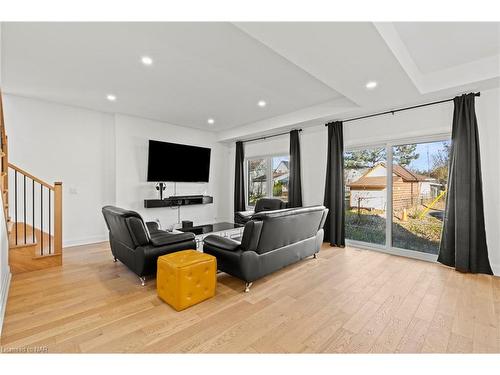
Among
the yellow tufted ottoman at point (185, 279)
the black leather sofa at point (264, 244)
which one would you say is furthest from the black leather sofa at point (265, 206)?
the yellow tufted ottoman at point (185, 279)

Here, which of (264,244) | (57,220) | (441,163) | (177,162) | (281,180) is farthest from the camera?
(281,180)

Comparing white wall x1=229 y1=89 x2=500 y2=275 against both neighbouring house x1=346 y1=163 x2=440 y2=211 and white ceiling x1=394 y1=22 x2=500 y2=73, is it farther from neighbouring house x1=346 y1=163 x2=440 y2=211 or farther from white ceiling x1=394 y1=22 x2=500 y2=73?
white ceiling x1=394 y1=22 x2=500 y2=73

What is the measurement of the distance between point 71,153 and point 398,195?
241 inches

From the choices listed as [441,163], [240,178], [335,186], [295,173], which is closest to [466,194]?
[441,163]

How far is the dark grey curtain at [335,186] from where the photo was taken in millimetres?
4484

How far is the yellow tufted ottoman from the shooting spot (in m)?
2.23

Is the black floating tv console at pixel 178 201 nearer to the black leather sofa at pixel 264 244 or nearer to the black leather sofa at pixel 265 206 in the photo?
the black leather sofa at pixel 265 206

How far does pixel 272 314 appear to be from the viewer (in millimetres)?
2178

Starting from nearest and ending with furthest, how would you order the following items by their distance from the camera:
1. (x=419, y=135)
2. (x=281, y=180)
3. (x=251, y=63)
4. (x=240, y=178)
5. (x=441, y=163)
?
(x=251, y=63)
(x=441, y=163)
(x=419, y=135)
(x=281, y=180)
(x=240, y=178)

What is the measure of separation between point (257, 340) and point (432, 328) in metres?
1.48

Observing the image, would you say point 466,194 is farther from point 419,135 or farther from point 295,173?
point 295,173

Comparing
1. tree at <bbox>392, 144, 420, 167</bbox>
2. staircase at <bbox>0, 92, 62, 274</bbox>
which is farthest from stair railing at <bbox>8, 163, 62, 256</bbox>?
tree at <bbox>392, 144, 420, 167</bbox>

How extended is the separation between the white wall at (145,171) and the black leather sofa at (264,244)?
2.96m
